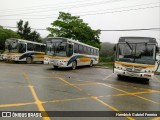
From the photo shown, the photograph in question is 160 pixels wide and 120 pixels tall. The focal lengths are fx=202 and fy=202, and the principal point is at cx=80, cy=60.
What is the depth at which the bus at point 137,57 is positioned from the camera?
14.6 metres

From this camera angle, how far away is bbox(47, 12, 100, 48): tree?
3969 cm

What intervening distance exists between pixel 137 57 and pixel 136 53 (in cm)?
33

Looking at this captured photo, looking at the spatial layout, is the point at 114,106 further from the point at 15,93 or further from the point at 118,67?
the point at 118,67

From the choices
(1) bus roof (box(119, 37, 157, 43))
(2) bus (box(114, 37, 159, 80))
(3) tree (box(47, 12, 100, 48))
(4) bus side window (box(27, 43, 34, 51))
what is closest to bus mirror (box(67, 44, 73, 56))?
(2) bus (box(114, 37, 159, 80))

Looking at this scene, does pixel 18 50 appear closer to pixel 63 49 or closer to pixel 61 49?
pixel 61 49

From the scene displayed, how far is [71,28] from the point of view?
4000cm

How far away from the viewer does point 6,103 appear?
7.01 meters

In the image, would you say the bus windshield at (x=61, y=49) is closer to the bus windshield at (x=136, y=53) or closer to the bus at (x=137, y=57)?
the bus at (x=137, y=57)

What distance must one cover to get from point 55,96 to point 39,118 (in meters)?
2.75

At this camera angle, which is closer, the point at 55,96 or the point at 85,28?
the point at 55,96

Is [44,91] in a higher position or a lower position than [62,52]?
lower

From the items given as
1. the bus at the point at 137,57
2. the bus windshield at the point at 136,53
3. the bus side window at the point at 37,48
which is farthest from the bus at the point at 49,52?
the bus side window at the point at 37,48

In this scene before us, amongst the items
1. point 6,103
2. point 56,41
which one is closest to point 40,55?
point 56,41

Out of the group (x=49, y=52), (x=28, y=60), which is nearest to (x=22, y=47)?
(x=28, y=60)
